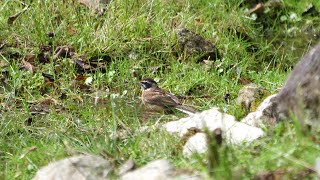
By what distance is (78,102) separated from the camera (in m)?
7.94

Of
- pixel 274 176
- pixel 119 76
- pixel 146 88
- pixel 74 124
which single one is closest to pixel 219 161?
pixel 274 176

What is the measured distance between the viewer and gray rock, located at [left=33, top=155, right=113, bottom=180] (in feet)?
14.3

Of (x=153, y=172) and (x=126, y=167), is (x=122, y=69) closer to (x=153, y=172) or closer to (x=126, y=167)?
(x=126, y=167)

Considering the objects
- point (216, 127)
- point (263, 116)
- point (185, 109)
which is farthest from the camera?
point (185, 109)

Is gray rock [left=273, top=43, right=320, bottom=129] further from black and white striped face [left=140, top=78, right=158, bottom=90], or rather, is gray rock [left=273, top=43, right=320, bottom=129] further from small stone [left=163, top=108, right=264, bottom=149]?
black and white striped face [left=140, top=78, right=158, bottom=90]

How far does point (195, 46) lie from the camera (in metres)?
9.09

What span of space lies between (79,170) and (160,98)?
323 cm

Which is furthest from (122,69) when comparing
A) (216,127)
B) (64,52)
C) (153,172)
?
(153,172)

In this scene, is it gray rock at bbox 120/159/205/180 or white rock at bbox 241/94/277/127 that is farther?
white rock at bbox 241/94/277/127

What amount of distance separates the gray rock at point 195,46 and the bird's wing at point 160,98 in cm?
137

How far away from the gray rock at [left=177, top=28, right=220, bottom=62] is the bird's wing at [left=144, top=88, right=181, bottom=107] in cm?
137

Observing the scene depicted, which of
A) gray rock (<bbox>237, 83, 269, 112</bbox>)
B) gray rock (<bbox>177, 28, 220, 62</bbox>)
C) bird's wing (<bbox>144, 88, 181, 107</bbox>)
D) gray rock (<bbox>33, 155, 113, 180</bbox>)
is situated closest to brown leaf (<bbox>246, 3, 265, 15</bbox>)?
gray rock (<bbox>177, 28, 220, 62</bbox>)

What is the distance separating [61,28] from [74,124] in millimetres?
2226

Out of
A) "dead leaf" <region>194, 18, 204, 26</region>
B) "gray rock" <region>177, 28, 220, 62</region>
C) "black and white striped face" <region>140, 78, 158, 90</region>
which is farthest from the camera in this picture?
"dead leaf" <region>194, 18, 204, 26</region>
